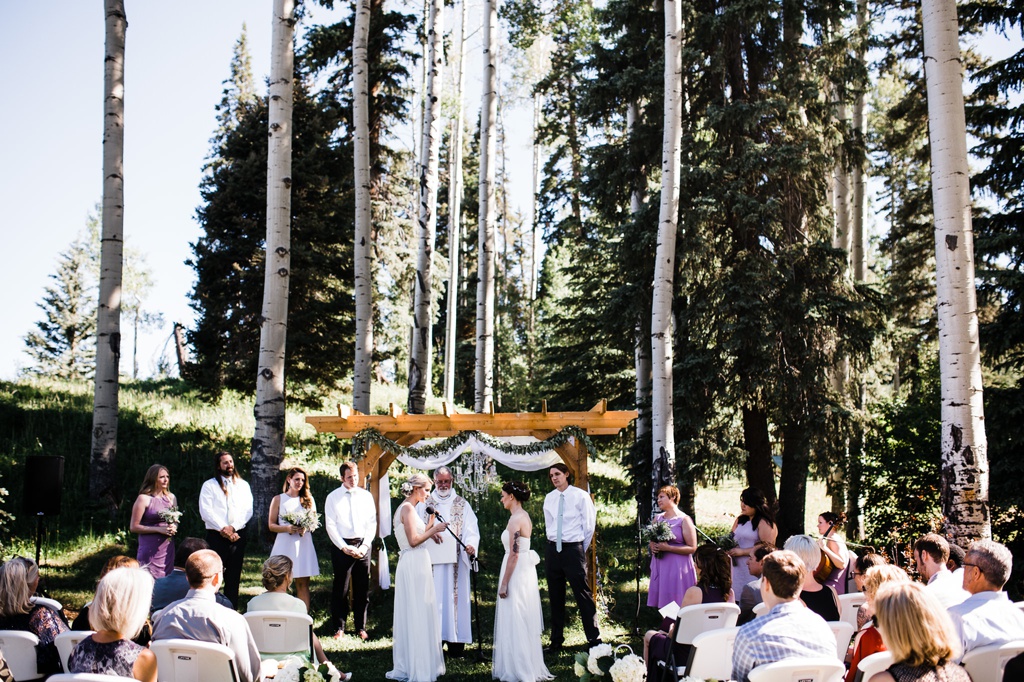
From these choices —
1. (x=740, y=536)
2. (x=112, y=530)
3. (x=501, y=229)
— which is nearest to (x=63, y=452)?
(x=112, y=530)

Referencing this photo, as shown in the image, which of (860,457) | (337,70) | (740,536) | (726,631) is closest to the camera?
(726,631)

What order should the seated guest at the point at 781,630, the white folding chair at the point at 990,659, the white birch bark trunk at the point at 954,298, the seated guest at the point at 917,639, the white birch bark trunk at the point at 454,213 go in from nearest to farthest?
the seated guest at the point at 917,639, the seated guest at the point at 781,630, the white folding chair at the point at 990,659, the white birch bark trunk at the point at 954,298, the white birch bark trunk at the point at 454,213

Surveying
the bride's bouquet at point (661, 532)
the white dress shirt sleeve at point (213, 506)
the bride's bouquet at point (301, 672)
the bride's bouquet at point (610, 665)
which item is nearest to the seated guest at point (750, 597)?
the bride's bouquet at point (610, 665)

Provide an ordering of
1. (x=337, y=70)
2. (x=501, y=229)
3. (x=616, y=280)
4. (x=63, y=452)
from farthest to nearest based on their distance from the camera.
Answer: (x=501, y=229)
(x=337, y=70)
(x=616, y=280)
(x=63, y=452)

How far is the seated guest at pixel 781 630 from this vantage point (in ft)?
13.7

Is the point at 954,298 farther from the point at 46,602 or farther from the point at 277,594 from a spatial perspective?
the point at 46,602

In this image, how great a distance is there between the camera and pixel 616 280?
17188 millimetres

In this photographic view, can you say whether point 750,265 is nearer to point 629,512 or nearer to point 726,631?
point 629,512

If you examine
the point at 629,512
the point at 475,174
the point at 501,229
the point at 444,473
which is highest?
the point at 475,174

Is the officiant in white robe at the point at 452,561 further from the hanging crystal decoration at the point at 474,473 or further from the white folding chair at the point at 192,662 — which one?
the white folding chair at the point at 192,662

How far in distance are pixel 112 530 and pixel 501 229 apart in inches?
1145

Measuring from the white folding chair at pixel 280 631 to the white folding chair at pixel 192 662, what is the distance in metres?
0.96

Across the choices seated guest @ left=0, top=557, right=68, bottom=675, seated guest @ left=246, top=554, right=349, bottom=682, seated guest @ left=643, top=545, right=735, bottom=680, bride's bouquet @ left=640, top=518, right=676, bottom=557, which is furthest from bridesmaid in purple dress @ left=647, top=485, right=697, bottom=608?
seated guest @ left=0, top=557, right=68, bottom=675

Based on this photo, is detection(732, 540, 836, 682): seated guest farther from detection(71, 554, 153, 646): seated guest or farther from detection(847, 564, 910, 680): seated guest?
detection(71, 554, 153, 646): seated guest
